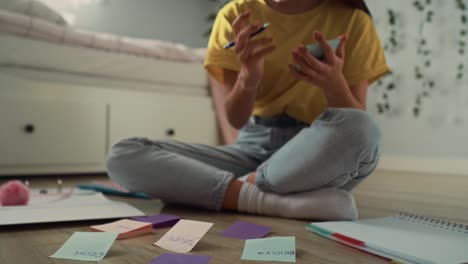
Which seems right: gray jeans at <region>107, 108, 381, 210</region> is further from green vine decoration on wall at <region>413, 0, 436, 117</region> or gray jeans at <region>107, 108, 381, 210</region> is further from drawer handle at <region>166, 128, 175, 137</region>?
green vine decoration on wall at <region>413, 0, 436, 117</region>

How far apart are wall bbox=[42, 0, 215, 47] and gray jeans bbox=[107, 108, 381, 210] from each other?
71.3 inches

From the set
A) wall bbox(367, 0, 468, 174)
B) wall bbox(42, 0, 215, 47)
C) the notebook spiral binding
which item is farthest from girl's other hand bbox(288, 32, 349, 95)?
wall bbox(42, 0, 215, 47)

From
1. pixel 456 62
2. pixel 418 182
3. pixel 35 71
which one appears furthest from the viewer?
pixel 456 62

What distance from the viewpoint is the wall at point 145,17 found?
8.76 feet

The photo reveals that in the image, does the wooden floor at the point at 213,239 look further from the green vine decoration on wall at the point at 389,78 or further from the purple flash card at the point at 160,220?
the green vine decoration on wall at the point at 389,78

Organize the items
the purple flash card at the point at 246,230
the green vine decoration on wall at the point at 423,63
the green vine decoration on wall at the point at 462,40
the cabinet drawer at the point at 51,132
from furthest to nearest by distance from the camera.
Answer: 1. the green vine decoration on wall at the point at 423,63
2. the green vine decoration on wall at the point at 462,40
3. the cabinet drawer at the point at 51,132
4. the purple flash card at the point at 246,230

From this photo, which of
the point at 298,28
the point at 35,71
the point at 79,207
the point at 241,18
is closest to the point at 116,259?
the point at 79,207

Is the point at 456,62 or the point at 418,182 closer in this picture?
the point at 418,182

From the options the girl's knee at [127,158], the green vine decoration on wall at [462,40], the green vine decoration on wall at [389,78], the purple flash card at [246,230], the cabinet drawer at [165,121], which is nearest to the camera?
the purple flash card at [246,230]

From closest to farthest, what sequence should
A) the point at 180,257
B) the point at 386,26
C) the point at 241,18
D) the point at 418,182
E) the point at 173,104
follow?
the point at 180,257 < the point at 241,18 < the point at 418,182 < the point at 173,104 < the point at 386,26

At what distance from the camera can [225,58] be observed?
0.92 metres

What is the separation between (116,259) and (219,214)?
335 mm

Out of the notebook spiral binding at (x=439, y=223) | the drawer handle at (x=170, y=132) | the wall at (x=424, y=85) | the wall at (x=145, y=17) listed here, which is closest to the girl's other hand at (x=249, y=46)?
the notebook spiral binding at (x=439, y=223)

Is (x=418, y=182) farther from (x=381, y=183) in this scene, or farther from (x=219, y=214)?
(x=219, y=214)
